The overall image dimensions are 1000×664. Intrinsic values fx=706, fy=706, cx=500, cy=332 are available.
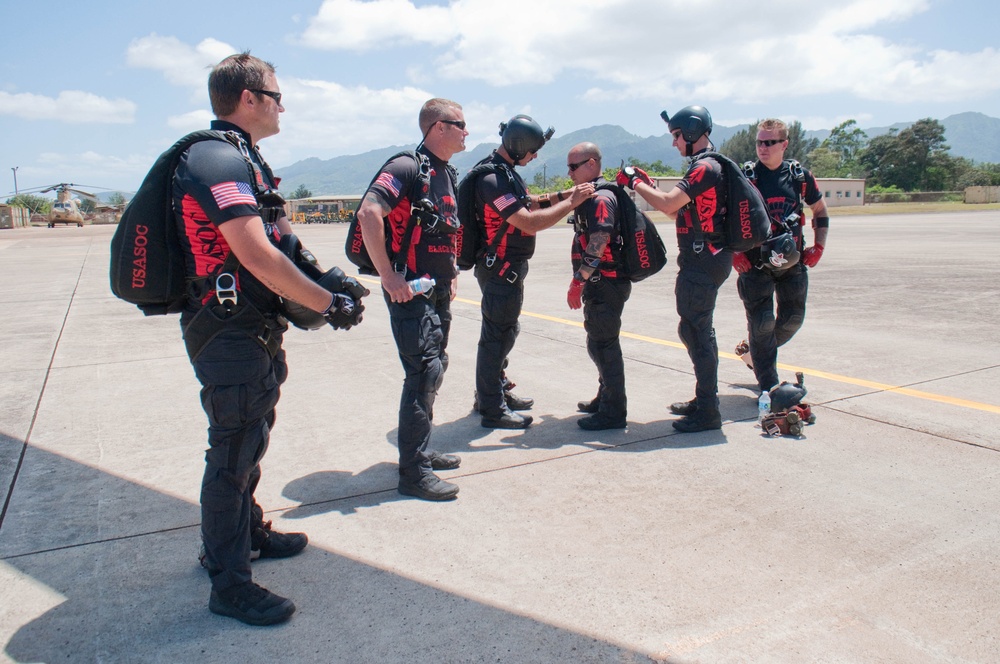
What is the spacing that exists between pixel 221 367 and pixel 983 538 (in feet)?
10.7

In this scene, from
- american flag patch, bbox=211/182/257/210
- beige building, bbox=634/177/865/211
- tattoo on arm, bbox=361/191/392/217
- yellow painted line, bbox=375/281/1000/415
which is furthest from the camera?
beige building, bbox=634/177/865/211

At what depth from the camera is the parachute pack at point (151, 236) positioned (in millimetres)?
2449

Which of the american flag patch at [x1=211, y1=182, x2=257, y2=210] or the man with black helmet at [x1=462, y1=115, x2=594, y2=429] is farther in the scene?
the man with black helmet at [x1=462, y1=115, x2=594, y2=429]

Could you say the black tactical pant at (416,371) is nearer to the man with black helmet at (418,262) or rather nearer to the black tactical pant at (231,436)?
the man with black helmet at (418,262)

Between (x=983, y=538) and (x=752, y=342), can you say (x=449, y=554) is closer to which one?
(x=983, y=538)

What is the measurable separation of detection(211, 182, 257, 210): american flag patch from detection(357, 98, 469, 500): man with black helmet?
1084mm

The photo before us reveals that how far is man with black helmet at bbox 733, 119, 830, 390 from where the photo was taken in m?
5.20

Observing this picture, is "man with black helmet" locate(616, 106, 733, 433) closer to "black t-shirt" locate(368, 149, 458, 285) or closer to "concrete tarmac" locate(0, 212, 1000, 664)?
"concrete tarmac" locate(0, 212, 1000, 664)

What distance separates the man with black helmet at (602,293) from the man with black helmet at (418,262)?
105 cm

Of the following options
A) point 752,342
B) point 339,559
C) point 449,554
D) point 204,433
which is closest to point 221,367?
point 339,559

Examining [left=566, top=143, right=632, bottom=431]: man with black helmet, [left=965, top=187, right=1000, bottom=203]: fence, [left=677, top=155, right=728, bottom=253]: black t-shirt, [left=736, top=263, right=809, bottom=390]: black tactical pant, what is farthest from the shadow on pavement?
[left=965, top=187, right=1000, bottom=203]: fence

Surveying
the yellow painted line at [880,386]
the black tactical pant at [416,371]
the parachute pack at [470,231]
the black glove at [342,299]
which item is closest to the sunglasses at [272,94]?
the black glove at [342,299]

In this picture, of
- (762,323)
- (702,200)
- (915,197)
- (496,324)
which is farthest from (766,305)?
(915,197)

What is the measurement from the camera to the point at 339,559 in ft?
9.92
